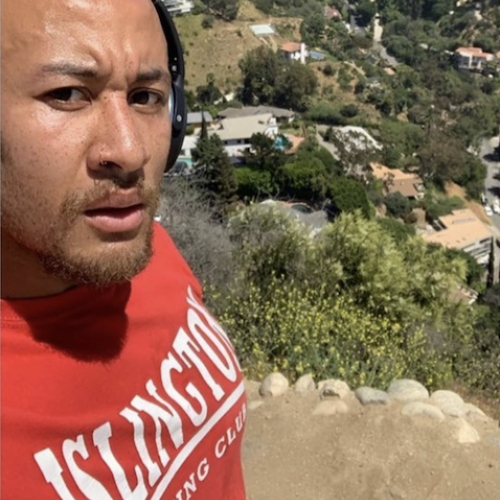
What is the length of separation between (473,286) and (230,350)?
1953 centimetres

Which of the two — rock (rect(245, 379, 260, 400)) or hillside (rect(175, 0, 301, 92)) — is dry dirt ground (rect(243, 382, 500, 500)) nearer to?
rock (rect(245, 379, 260, 400))

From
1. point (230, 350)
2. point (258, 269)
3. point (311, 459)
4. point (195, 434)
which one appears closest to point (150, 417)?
point (195, 434)

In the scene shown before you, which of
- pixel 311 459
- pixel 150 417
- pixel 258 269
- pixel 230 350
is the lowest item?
pixel 258 269

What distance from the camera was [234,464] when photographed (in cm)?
113

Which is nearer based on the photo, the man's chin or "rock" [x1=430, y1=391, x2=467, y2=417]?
the man's chin

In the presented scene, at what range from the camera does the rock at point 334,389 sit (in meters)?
3.04

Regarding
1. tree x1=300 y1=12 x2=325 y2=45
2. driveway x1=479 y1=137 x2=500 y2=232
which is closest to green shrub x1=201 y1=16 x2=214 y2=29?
tree x1=300 y1=12 x2=325 y2=45

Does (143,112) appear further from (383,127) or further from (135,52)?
(383,127)

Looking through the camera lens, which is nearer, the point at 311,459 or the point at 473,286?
the point at 311,459

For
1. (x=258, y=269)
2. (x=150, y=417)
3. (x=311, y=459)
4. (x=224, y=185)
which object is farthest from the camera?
(x=224, y=185)

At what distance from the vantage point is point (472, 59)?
42.5 m

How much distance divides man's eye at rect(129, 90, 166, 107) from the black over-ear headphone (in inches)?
5.5

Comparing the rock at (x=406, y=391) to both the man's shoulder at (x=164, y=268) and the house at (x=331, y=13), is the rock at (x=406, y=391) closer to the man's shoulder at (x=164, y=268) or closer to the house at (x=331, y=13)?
the man's shoulder at (x=164, y=268)

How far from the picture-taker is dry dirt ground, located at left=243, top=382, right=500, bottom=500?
8.07ft
